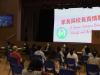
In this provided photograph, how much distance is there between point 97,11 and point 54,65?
35.6 ft

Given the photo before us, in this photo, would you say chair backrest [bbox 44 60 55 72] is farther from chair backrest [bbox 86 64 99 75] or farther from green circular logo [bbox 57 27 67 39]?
green circular logo [bbox 57 27 67 39]

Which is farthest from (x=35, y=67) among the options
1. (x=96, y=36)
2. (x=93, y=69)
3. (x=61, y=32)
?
(x=61, y=32)

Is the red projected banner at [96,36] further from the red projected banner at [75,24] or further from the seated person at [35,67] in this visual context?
the seated person at [35,67]

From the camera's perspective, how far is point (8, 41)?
2323 cm

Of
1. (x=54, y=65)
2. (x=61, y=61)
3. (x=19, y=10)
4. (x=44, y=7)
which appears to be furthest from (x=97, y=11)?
(x=54, y=65)

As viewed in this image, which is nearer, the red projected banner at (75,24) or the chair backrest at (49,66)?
the chair backrest at (49,66)

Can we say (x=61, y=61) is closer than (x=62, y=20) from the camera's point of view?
Answer: Yes

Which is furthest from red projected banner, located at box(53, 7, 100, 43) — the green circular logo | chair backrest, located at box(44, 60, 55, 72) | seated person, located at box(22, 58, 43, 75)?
seated person, located at box(22, 58, 43, 75)

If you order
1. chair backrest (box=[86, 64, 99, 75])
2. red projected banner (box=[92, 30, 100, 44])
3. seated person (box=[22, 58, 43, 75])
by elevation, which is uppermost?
red projected banner (box=[92, 30, 100, 44])

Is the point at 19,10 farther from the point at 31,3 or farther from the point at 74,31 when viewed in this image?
the point at 74,31

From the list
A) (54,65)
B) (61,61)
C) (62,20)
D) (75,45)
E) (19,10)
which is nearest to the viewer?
(54,65)

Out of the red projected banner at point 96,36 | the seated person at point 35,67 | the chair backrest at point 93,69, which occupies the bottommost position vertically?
the chair backrest at point 93,69

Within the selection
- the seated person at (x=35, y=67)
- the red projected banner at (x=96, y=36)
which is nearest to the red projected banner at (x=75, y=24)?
the red projected banner at (x=96, y=36)

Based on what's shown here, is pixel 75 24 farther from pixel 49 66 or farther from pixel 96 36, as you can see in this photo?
pixel 49 66
